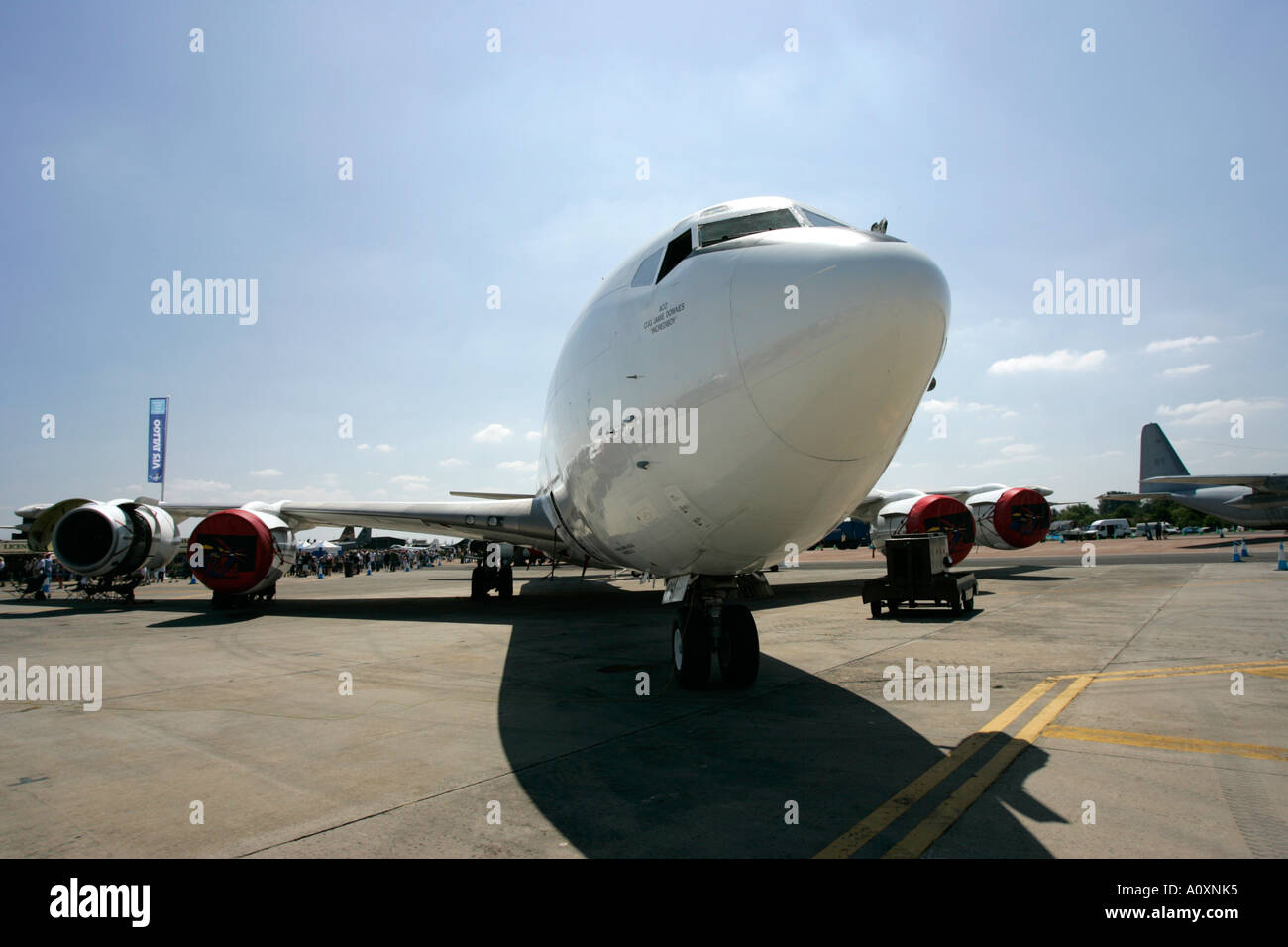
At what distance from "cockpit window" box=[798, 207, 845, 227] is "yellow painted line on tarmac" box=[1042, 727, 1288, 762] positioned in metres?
4.40

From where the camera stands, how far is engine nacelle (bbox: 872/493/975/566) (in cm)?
1842

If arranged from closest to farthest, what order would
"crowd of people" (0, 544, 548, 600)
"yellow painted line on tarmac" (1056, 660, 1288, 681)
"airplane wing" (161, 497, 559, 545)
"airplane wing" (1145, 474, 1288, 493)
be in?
"yellow painted line on tarmac" (1056, 660, 1288, 681) < "airplane wing" (161, 497, 559, 545) < "crowd of people" (0, 544, 548, 600) < "airplane wing" (1145, 474, 1288, 493)

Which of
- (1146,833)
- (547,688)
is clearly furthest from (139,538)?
(1146,833)

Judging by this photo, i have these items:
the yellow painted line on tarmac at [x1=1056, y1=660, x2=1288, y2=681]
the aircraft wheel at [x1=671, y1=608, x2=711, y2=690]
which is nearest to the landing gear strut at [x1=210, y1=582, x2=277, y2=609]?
the aircraft wheel at [x1=671, y1=608, x2=711, y2=690]

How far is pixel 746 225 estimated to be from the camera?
17.5 ft

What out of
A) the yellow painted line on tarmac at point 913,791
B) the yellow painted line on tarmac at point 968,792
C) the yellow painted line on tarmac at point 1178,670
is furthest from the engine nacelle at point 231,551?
the yellow painted line on tarmac at point 1178,670

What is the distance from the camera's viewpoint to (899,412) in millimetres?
4316

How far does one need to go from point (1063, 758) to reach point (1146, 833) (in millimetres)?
1333

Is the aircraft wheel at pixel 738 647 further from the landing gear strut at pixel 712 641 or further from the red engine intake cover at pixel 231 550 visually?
the red engine intake cover at pixel 231 550

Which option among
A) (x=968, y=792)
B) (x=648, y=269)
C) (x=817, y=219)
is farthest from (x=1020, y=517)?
(x=968, y=792)

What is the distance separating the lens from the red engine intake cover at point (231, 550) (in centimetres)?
1460

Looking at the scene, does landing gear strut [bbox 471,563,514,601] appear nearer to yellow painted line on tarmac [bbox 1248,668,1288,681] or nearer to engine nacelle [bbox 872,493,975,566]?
engine nacelle [bbox 872,493,975,566]

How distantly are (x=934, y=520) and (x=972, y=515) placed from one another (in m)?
1.51
